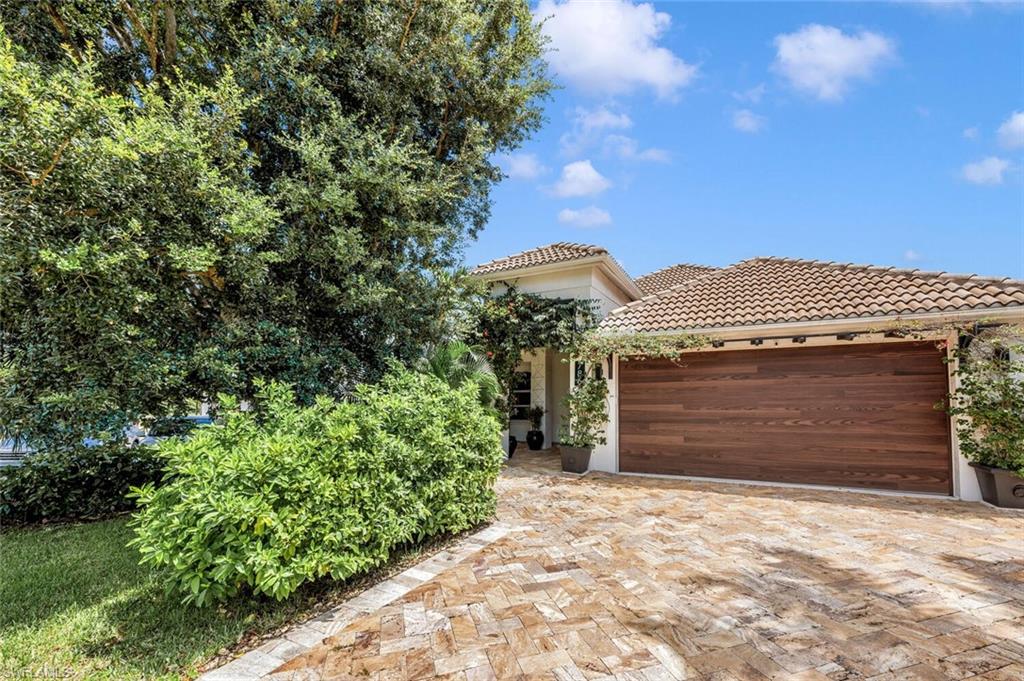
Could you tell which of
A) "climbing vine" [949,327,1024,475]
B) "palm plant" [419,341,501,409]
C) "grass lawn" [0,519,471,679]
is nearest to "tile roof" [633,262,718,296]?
"palm plant" [419,341,501,409]

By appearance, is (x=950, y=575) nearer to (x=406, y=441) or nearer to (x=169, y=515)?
(x=406, y=441)

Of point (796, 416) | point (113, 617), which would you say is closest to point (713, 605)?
point (113, 617)

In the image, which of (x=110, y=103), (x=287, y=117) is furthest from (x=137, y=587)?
(x=287, y=117)

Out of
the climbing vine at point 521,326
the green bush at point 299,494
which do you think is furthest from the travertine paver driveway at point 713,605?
the climbing vine at point 521,326

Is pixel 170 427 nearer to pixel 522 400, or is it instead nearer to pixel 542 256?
pixel 542 256

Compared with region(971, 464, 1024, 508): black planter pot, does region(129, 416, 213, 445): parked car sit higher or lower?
higher

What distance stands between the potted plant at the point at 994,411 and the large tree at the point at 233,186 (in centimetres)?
926

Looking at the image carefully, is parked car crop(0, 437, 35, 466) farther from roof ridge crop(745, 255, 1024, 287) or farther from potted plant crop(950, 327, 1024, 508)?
roof ridge crop(745, 255, 1024, 287)

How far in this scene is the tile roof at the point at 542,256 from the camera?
11531 millimetres

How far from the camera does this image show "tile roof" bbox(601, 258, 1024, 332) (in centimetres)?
803

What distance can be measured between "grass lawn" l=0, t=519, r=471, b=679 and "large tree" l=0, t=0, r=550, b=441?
1.70 meters

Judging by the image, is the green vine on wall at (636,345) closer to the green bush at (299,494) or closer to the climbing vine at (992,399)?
the climbing vine at (992,399)

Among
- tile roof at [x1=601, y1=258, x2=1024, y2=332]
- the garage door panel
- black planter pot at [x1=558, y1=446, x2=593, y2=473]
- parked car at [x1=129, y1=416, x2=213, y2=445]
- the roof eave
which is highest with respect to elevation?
the roof eave

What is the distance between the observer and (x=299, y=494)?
12.1 ft
